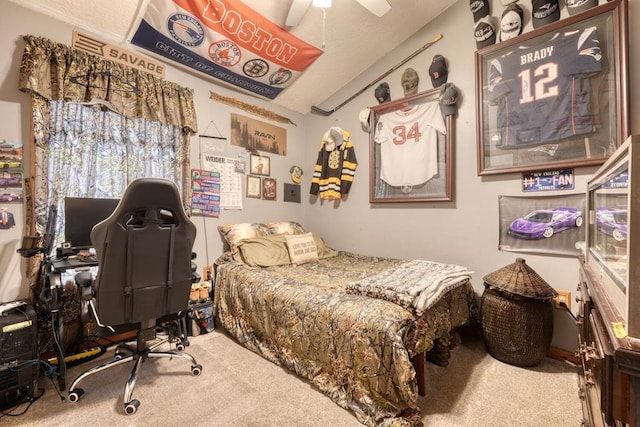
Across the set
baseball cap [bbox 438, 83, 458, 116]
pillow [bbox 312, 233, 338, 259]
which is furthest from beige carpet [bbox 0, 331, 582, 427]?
baseball cap [bbox 438, 83, 458, 116]

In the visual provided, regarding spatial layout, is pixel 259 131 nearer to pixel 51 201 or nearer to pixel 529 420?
pixel 51 201

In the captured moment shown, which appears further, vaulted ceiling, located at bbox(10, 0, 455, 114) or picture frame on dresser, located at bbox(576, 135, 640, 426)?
vaulted ceiling, located at bbox(10, 0, 455, 114)

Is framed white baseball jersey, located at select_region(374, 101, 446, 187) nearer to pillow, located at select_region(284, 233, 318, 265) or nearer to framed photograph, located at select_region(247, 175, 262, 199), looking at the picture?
pillow, located at select_region(284, 233, 318, 265)

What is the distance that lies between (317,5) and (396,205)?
1.94 metres

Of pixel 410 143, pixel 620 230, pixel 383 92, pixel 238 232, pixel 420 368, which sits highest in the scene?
pixel 383 92

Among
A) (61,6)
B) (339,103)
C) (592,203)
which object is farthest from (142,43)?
(592,203)

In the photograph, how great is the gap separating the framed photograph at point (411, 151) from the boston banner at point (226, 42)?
1.05m

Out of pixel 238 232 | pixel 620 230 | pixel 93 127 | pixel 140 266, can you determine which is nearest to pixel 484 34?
pixel 620 230

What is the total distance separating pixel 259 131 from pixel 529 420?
3.39 metres

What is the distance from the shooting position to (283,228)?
3.34 metres

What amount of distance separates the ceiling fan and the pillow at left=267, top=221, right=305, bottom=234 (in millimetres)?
2055

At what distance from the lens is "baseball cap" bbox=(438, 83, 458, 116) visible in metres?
2.52

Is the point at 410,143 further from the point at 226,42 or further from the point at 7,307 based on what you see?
the point at 7,307

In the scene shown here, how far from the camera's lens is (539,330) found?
1917mm
